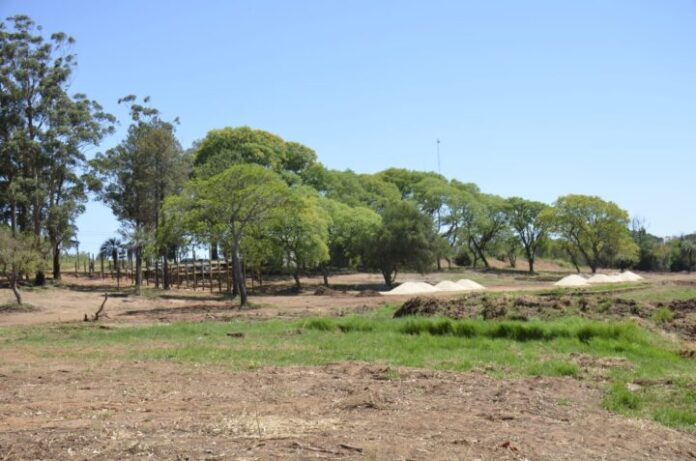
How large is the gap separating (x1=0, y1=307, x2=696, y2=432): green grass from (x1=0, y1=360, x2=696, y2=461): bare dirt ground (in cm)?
83

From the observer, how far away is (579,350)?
14.6m

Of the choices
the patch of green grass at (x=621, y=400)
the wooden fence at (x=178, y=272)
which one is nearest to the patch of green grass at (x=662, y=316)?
the patch of green grass at (x=621, y=400)

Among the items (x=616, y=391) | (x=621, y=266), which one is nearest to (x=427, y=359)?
(x=616, y=391)

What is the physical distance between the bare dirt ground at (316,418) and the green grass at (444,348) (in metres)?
0.83

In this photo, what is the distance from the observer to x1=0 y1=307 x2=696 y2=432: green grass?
10566mm

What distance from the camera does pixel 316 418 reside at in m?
8.59

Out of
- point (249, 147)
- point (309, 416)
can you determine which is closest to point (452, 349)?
point (309, 416)

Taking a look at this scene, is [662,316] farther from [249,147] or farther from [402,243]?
[249,147]

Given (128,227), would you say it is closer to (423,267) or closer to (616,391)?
(423,267)

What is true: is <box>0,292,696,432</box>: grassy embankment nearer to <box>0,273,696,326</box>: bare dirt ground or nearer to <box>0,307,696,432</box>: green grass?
<box>0,307,696,432</box>: green grass

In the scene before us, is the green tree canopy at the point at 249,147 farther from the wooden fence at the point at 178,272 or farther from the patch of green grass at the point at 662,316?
the patch of green grass at the point at 662,316

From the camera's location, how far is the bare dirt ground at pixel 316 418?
7066 mm

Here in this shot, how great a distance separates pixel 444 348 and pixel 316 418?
24.7 ft

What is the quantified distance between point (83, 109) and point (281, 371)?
140 ft
